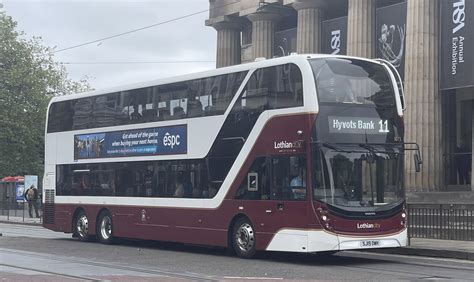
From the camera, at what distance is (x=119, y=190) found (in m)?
19.9

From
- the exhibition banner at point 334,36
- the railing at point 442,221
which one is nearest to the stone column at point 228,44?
the exhibition banner at point 334,36

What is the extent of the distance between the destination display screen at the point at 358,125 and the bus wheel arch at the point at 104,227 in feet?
28.3

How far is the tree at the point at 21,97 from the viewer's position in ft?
162

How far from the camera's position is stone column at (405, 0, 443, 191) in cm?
2839

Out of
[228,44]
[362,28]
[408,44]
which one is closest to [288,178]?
[408,44]

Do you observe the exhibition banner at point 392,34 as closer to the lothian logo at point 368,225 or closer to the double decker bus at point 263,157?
the double decker bus at point 263,157

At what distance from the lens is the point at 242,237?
16.0 m

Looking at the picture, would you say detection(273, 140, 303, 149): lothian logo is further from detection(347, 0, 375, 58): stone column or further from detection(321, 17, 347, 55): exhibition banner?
detection(321, 17, 347, 55): exhibition banner

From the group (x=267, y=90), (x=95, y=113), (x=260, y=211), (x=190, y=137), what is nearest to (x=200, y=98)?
(x=190, y=137)

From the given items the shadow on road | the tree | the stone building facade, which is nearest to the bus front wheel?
the shadow on road

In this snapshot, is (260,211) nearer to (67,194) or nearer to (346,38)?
(67,194)

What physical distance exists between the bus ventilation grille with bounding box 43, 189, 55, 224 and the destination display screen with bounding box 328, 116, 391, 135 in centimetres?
1164

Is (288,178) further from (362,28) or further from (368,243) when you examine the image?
(362,28)

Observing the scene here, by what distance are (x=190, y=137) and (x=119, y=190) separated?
358 cm
